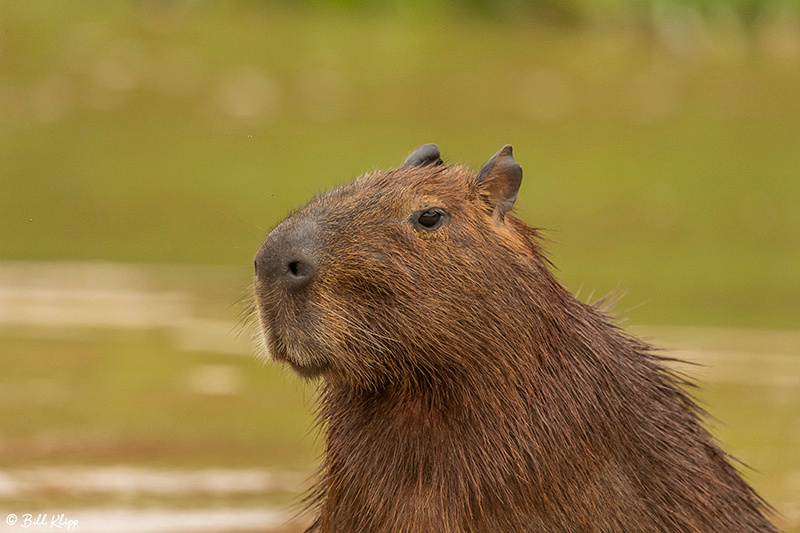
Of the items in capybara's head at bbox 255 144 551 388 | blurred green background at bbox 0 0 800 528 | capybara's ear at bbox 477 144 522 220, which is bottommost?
capybara's head at bbox 255 144 551 388

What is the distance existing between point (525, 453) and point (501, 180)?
2.48ft

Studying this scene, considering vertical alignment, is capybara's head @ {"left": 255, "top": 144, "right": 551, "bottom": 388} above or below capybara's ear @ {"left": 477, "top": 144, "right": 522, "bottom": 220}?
below

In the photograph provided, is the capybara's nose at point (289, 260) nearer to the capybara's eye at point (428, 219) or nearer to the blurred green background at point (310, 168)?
the capybara's eye at point (428, 219)

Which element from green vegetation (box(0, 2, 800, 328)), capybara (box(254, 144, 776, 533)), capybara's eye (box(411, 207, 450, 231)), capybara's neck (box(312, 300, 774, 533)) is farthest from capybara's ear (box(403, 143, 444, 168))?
green vegetation (box(0, 2, 800, 328))

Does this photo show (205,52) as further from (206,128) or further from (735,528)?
(735,528)

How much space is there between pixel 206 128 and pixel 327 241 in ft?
29.3

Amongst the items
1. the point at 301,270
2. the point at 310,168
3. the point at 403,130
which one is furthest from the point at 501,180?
the point at 403,130

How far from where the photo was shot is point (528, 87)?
12930 millimetres

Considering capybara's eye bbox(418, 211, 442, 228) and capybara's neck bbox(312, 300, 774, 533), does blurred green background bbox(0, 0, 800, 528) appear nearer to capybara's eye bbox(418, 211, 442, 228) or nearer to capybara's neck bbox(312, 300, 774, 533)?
capybara's neck bbox(312, 300, 774, 533)

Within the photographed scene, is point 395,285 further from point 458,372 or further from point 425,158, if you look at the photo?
point 425,158

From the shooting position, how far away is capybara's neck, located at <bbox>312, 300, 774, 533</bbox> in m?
3.45

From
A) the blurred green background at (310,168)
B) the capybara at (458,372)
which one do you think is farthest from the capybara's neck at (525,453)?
the blurred green background at (310,168)

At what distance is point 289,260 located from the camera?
3297 mm

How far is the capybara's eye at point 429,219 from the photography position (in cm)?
346
